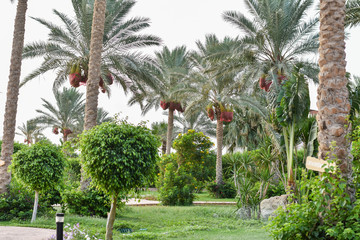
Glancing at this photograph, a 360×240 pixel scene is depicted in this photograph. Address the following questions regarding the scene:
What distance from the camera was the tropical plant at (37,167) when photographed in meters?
10.5

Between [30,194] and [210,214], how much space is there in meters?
6.23

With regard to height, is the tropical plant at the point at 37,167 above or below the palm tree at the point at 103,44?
below

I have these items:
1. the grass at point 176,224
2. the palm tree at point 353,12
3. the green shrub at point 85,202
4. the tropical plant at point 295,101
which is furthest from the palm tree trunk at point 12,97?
the palm tree at point 353,12

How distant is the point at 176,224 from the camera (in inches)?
449

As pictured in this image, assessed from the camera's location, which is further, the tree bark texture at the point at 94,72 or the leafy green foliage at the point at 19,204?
the tree bark texture at the point at 94,72

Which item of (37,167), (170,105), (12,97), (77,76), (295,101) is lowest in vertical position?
(37,167)

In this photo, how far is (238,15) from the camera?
65.1ft

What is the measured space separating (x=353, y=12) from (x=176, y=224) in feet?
34.9

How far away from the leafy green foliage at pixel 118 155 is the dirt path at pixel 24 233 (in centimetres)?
208

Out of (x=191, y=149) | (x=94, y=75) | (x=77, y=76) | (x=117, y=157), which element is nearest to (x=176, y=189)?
(x=77, y=76)

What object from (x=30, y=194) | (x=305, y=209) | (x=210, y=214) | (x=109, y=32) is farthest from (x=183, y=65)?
(x=305, y=209)

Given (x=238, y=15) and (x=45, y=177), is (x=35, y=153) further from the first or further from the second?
(x=238, y=15)

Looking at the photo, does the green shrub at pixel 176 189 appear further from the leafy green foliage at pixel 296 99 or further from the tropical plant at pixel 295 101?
the leafy green foliage at pixel 296 99

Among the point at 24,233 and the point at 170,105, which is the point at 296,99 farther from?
the point at 170,105
